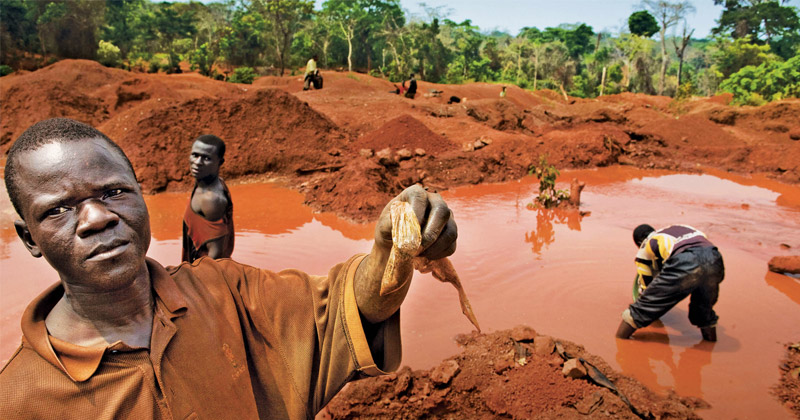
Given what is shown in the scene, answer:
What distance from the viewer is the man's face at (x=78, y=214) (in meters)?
1.13

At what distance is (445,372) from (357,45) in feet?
125

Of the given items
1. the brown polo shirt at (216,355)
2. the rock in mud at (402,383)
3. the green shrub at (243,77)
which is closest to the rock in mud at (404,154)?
the rock in mud at (402,383)

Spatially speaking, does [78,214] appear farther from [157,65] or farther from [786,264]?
[157,65]

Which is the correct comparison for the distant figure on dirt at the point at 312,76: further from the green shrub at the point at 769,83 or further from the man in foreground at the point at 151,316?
the man in foreground at the point at 151,316

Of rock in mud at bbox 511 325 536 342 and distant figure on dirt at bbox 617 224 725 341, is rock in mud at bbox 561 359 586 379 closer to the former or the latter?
rock in mud at bbox 511 325 536 342

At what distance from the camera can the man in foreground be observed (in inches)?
43.4

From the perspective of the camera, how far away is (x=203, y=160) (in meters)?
3.83

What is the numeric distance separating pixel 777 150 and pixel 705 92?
1024 inches

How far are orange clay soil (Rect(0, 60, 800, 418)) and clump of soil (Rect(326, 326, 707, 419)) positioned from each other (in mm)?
11


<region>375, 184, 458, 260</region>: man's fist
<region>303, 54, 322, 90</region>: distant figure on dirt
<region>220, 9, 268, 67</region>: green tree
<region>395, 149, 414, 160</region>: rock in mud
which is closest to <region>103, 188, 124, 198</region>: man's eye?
<region>375, 184, 458, 260</region>: man's fist

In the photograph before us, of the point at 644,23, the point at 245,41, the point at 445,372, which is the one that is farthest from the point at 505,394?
the point at 644,23

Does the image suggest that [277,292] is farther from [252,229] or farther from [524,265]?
[252,229]

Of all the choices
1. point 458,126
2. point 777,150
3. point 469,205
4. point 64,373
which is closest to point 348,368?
point 64,373

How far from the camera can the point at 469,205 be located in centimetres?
961
